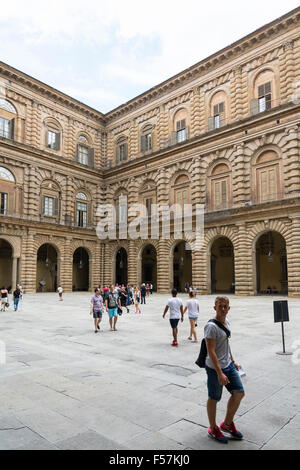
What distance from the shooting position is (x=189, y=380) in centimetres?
618

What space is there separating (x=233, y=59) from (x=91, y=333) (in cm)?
2758

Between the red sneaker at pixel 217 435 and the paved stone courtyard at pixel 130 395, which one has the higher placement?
the red sneaker at pixel 217 435

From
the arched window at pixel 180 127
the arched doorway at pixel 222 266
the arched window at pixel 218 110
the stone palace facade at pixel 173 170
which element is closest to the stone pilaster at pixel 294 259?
the stone palace facade at pixel 173 170

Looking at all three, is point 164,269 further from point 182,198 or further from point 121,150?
point 121,150

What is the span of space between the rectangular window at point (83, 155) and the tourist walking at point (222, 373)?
36.7m

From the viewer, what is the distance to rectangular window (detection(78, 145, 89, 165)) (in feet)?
127

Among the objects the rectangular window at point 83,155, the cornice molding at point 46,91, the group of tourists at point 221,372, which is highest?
the cornice molding at point 46,91

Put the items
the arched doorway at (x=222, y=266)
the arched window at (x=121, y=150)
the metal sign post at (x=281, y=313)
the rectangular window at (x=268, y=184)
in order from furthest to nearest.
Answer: the arched window at (x=121, y=150) → the arched doorway at (x=222, y=266) → the rectangular window at (x=268, y=184) → the metal sign post at (x=281, y=313)

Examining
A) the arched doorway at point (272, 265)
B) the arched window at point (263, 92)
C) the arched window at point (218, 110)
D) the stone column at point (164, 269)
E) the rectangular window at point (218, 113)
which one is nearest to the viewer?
the arched window at point (263, 92)

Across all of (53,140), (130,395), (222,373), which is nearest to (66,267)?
(53,140)

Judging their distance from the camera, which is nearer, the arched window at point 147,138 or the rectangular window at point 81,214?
the arched window at point 147,138

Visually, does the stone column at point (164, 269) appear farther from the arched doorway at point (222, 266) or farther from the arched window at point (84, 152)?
the arched window at point (84, 152)

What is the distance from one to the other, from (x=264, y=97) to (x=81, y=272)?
90.9 feet

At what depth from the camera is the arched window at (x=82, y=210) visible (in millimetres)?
37719
